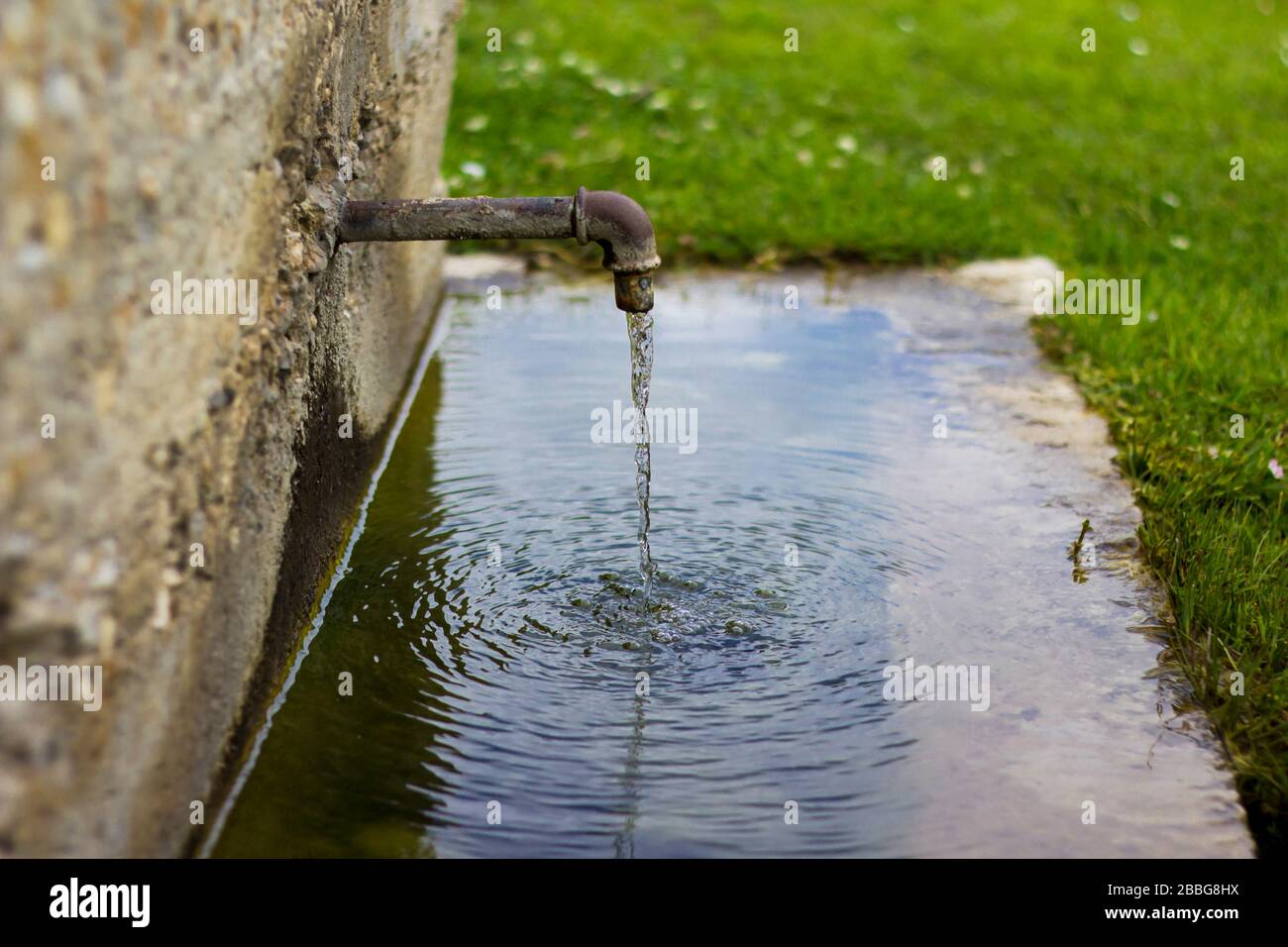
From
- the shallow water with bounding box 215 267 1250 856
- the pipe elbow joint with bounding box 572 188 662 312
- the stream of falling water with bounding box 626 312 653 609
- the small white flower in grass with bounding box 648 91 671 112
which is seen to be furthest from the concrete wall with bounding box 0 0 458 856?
the small white flower in grass with bounding box 648 91 671 112

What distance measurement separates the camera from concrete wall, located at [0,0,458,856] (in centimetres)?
183

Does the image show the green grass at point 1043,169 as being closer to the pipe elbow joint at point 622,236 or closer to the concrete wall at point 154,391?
the pipe elbow joint at point 622,236

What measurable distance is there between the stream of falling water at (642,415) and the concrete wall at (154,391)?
73 centimetres

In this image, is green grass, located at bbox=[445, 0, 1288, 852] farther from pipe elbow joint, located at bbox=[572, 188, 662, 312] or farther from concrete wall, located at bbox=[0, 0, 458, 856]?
concrete wall, located at bbox=[0, 0, 458, 856]

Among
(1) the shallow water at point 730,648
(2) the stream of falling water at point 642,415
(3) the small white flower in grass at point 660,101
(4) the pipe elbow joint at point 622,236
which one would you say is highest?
(3) the small white flower in grass at point 660,101

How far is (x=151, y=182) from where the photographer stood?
7.04ft

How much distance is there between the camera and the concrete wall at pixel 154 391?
183 centimetres

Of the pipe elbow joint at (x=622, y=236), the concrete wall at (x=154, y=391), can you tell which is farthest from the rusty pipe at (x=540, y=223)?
the concrete wall at (x=154, y=391)

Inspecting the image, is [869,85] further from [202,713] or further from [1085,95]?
[202,713]

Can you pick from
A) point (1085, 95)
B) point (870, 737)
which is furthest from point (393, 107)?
point (1085, 95)

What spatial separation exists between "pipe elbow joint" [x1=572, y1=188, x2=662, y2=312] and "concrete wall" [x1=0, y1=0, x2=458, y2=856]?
566 millimetres

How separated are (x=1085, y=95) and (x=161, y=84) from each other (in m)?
7.23
